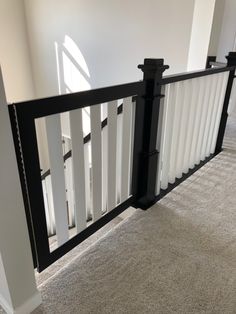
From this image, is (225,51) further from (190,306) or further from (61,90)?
(190,306)

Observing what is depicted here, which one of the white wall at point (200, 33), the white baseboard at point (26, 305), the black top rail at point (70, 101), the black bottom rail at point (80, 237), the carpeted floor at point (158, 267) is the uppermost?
the white wall at point (200, 33)

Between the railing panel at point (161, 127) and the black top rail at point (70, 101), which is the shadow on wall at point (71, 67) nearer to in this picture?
the railing panel at point (161, 127)

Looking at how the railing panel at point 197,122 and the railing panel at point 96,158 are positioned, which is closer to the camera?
the railing panel at point 96,158

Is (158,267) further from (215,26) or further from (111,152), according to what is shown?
(215,26)

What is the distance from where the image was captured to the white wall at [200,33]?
304 cm

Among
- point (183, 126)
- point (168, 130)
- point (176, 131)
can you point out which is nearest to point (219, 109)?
point (183, 126)

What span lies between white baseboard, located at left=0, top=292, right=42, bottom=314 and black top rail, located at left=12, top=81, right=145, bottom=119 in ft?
2.81

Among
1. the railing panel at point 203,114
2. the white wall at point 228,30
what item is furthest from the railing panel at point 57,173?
the white wall at point 228,30

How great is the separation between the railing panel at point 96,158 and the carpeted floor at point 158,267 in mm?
260

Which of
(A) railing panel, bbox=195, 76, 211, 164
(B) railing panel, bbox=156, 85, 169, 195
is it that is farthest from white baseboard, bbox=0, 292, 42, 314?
(A) railing panel, bbox=195, 76, 211, 164

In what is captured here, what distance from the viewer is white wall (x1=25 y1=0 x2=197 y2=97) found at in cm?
340

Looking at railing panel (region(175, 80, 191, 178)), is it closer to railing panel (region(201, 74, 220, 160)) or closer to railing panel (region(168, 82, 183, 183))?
railing panel (region(168, 82, 183, 183))

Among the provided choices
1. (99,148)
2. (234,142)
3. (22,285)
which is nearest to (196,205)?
(99,148)

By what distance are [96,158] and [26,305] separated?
0.80m
